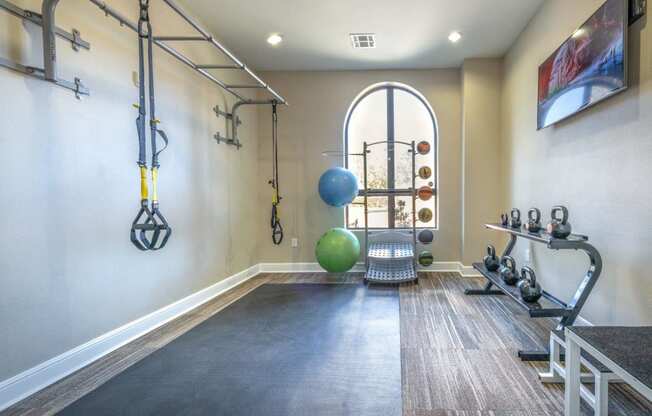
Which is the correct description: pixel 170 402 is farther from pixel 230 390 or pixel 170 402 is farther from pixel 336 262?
pixel 336 262

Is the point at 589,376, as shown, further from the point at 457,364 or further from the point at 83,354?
the point at 83,354

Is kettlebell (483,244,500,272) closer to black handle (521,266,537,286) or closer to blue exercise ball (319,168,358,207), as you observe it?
black handle (521,266,537,286)

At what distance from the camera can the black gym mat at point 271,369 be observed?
5.86ft

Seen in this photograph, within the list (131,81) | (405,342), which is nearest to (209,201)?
(131,81)

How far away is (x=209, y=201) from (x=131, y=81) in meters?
1.49

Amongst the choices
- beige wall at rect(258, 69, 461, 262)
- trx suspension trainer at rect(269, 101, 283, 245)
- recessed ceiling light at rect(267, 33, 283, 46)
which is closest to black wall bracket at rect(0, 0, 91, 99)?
recessed ceiling light at rect(267, 33, 283, 46)

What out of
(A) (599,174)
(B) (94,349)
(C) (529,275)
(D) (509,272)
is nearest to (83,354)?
(B) (94,349)

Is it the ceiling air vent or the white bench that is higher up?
the ceiling air vent

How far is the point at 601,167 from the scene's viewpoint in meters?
2.33

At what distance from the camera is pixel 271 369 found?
2174 mm

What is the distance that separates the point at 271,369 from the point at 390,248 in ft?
9.59

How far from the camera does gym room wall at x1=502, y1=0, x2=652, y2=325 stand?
1967 millimetres

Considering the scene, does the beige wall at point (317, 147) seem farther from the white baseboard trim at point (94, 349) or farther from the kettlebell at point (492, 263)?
the kettlebell at point (492, 263)

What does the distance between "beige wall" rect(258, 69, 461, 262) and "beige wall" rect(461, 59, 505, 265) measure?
274 mm
